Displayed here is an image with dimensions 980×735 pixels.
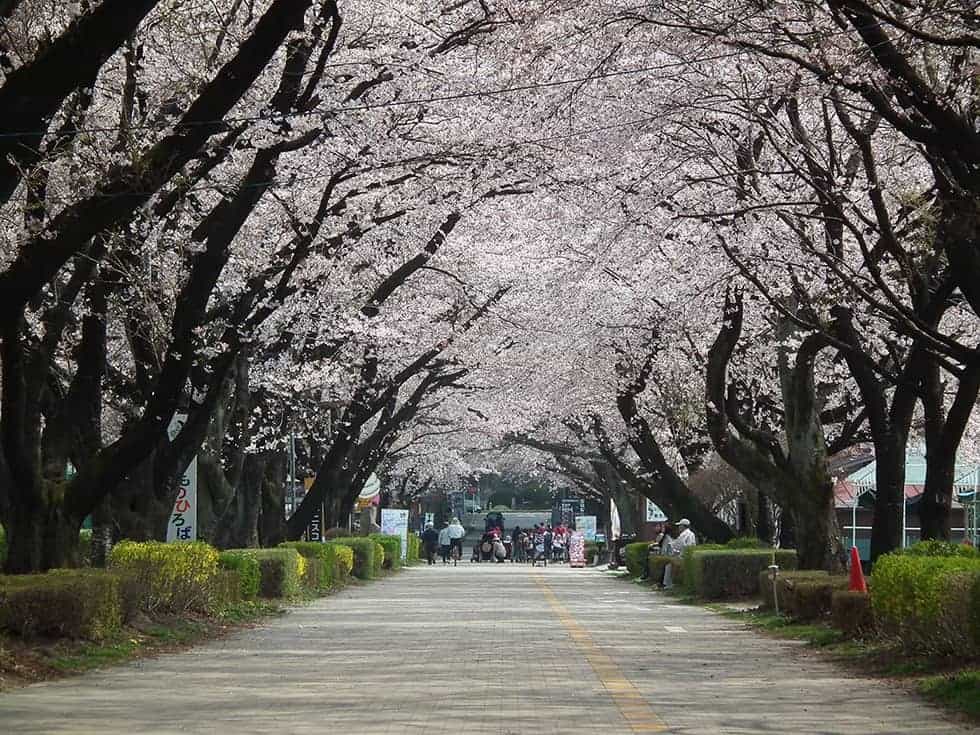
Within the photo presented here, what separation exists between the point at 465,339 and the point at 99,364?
18.9 m

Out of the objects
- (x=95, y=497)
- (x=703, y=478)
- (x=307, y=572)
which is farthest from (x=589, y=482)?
(x=95, y=497)

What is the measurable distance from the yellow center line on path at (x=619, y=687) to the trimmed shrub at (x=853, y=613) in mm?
2782

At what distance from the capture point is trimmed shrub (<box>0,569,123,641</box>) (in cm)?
1447

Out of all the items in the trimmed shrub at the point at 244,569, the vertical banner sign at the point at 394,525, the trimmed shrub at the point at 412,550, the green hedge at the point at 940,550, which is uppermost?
the vertical banner sign at the point at 394,525

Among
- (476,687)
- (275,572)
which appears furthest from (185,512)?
(476,687)

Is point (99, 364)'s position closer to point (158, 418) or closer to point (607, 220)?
point (158, 418)

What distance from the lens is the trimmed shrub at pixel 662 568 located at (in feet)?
110

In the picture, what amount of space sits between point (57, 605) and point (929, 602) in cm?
770

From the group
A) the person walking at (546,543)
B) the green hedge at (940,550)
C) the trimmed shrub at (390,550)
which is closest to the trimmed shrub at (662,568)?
the trimmed shrub at (390,550)

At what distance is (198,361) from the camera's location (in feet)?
75.5

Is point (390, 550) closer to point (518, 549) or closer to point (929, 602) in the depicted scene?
point (518, 549)

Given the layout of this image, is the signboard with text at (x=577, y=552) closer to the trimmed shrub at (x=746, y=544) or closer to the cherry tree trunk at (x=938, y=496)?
the trimmed shrub at (x=746, y=544)

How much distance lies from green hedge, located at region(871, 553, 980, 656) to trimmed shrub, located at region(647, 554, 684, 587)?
17.0 m

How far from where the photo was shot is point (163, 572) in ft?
63.1
